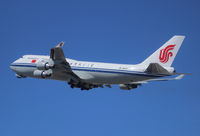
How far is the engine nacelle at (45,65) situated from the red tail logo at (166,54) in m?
14.5

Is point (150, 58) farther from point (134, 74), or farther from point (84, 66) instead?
point (84, 66)

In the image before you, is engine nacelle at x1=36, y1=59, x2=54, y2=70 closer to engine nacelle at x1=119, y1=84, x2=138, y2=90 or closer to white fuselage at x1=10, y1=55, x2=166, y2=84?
white fuselage at x1=10, y1=55, x2=166, y2=84

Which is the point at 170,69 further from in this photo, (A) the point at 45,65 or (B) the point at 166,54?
(A) the point at 45,65

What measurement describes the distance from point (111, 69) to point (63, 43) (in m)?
7.30

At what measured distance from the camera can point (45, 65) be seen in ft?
198

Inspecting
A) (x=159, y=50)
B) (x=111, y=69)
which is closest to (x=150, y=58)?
(x=159, y=50)

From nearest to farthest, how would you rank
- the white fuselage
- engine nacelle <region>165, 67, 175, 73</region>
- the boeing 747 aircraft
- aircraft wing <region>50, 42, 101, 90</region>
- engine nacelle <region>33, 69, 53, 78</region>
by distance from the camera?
engine nacelle <region>165, 67, 175, 73</region>
the boeing 747 aircraft
the white fuselage
aircraft wing <region>50, 42, 101, 90</region>
engine nacelle <region>33, 69, 53, 78</region>

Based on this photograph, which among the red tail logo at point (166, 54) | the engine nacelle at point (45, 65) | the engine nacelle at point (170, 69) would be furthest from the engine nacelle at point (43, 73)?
the engine nacelle at point (170, 69)

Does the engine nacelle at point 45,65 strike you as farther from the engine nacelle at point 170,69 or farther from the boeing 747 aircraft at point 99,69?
the engine nacelle at point 170,69

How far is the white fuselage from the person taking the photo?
58.5 meters

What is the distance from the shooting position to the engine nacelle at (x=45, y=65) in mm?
60219

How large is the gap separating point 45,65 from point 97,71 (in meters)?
7.06

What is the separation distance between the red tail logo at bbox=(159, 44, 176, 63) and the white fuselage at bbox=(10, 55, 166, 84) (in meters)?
2.34

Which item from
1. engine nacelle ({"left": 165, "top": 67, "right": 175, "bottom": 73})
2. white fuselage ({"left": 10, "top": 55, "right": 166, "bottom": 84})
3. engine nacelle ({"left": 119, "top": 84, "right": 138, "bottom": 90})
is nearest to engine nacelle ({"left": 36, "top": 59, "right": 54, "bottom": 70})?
white fuselage ({"left": 10, "top": 55, "right": 166, "bottom": 84})
